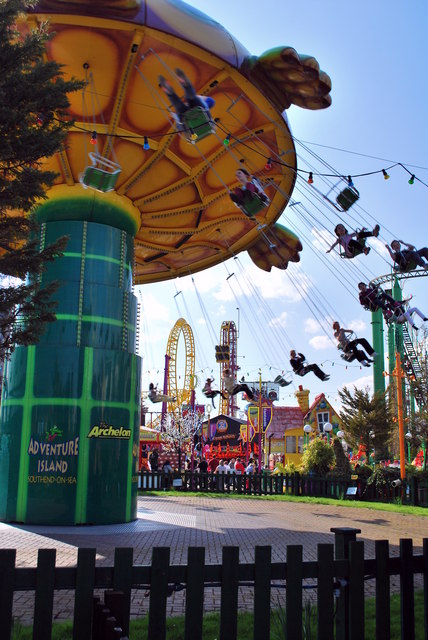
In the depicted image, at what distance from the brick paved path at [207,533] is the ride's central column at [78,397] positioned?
2.37ft

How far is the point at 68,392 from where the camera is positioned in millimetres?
14289

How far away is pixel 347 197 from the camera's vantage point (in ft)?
47.0

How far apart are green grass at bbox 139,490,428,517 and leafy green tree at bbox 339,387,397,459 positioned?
10467 millimetres

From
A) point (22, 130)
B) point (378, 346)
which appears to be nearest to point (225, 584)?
point (22, 130)

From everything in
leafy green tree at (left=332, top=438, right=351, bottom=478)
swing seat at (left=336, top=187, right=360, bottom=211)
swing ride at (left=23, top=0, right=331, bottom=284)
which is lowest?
leafy green tree at (left=332, top=438, right=351, bottom=478)

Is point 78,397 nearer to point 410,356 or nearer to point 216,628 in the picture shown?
point 216,628

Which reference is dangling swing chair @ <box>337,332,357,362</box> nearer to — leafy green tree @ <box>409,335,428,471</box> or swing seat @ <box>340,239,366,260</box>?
swing seat @ <box>340,239,366,260</box>

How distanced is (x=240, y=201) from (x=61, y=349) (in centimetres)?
546

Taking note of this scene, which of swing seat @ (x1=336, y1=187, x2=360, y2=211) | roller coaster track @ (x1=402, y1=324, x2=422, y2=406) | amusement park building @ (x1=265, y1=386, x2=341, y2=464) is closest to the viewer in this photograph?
swing seat @ (x1=336, y1=187, x2=360, y2=211)

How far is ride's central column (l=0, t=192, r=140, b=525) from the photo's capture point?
13922 mm

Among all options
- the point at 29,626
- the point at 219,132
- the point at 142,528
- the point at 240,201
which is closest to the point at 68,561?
the point at 29,626

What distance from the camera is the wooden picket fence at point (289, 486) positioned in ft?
69.5

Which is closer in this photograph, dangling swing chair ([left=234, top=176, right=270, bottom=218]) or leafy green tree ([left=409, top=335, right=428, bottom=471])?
dangling swing chair ([left=234, top=176, right=270, bottom=218])

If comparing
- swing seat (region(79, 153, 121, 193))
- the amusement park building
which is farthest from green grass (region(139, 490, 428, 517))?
the amusement park building
